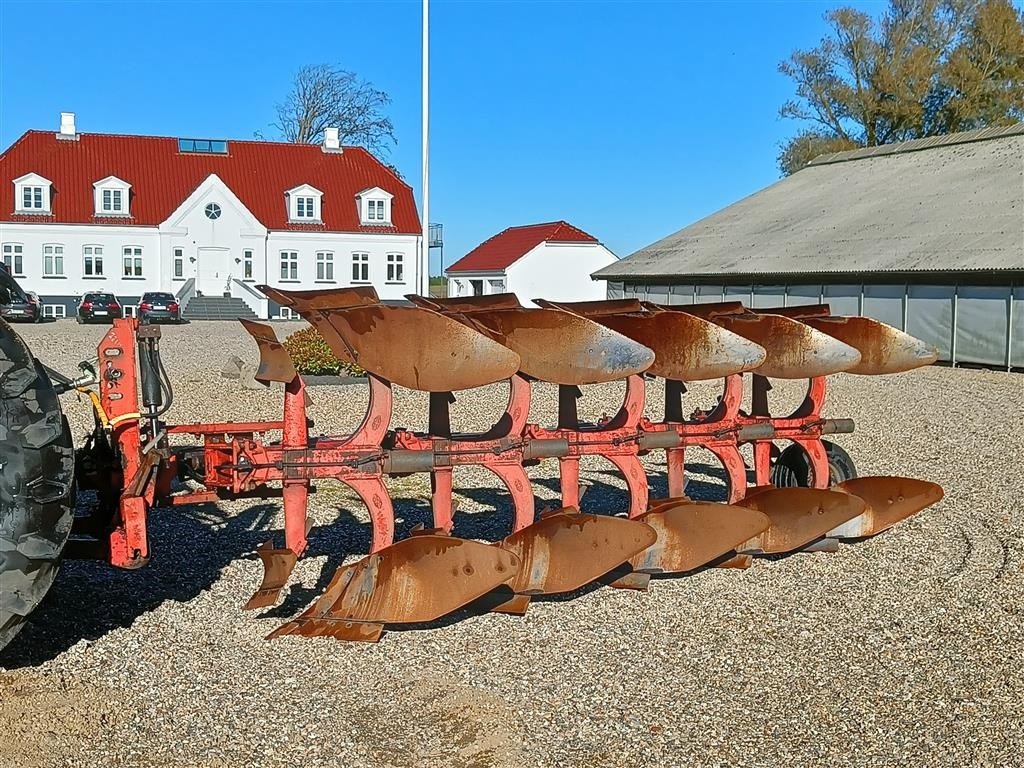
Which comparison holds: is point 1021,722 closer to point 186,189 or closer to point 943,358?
point 943,358

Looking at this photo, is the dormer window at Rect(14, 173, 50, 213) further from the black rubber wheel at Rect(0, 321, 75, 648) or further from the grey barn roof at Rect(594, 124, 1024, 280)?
the black rubber wheel at Rect(0, 321, 75, 648)

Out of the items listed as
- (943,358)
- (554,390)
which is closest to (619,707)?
(554,390)

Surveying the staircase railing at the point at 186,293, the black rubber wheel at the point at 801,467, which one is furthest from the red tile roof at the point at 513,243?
the black rubber wheel at the point at 801,467

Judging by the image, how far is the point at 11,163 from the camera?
142 ft

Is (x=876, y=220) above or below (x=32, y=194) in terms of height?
below

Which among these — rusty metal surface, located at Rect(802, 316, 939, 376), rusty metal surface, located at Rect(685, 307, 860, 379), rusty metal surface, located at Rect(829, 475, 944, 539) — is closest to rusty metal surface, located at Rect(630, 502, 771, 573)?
rusty metal surface, located at Rect(685, 307, 860, 379)

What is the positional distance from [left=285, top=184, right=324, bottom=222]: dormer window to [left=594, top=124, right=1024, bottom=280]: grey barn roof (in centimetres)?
1710

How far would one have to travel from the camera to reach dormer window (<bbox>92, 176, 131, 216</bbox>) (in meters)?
42.8

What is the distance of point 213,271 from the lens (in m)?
43.6

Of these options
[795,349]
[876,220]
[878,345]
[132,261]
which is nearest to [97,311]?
[132,261]

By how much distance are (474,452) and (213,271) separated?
132ft

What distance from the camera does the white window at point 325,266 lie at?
45.0 m

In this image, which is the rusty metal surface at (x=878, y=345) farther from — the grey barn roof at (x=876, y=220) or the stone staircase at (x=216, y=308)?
the stone staircase at (x=216, y=308)

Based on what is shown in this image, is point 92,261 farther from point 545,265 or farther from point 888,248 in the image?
point 888,248
